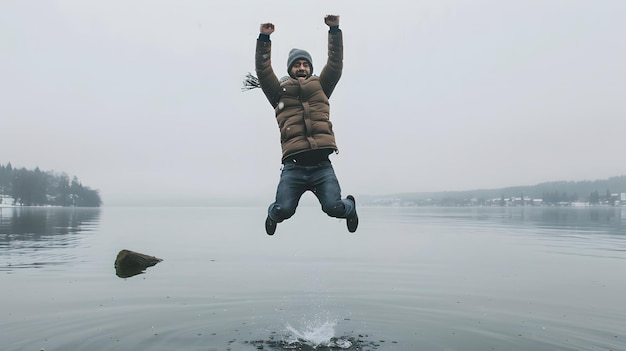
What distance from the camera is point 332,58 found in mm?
8445

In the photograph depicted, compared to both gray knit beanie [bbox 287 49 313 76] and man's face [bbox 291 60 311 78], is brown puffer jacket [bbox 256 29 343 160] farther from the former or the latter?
gray knit beanie [bbox 287 49 313 76]

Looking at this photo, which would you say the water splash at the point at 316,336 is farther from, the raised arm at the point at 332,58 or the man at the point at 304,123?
the raised arm at the point at 332,58

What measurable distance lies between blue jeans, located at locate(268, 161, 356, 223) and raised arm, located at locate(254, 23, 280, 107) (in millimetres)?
1418

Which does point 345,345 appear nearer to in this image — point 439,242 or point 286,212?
point 286,212

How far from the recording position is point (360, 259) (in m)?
39.1

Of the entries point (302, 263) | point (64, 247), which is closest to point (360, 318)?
point (302, 263)

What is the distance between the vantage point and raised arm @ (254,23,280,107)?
8.05 metres

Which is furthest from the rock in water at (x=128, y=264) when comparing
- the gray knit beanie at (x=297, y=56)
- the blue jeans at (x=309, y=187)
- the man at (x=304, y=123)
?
the gray knit beanie at (x=297, y=56)

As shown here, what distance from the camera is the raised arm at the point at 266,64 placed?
805 cm

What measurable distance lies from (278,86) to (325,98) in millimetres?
872

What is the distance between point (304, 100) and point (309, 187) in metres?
1.62

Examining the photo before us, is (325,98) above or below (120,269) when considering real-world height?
above

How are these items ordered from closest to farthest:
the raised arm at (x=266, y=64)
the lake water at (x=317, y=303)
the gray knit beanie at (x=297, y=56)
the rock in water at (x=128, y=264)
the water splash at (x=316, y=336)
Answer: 1. the raised arm at (x=266, y=64)
2. the gray knit beanie at (x=297, y=56)
3. the water splash at (x=316, y=336)
4. the lake water at (x=317, y=303)
5. the rock in water at (x=128, y=264)

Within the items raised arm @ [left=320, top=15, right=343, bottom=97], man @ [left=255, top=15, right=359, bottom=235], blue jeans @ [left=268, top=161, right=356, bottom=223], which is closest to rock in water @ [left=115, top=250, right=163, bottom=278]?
blue jeans @ [left=268, top=161, right=356, bottom=223]
